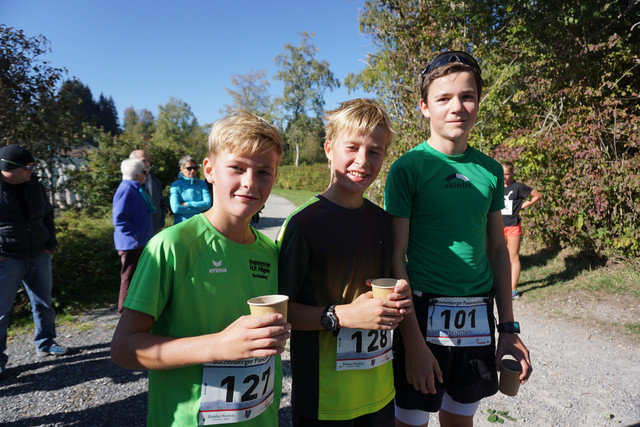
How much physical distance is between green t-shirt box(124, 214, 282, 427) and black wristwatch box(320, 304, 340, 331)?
300 mm

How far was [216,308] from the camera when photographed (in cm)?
133

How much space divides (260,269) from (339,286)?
0.38 meters

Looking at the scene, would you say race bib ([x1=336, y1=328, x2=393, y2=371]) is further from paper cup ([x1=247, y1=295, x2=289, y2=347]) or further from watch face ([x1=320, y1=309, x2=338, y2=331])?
paper cup ([x1=247, y1=295, x2=289, y2=347])

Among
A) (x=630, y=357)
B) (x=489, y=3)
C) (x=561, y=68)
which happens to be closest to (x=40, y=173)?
(x=630, y=357)

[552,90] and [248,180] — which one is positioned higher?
[552,90]

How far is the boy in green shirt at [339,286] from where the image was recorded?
1562 millimetres

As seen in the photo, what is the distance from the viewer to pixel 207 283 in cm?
133

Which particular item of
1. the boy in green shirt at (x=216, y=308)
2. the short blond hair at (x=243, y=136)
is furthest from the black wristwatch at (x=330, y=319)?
the short blond hair at (x=243, y=136)

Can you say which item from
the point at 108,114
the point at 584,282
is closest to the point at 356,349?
the point at 584,282

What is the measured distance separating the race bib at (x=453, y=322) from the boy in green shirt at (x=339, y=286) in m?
0.28

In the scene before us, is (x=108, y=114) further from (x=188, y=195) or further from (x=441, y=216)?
(x=441, y=216)

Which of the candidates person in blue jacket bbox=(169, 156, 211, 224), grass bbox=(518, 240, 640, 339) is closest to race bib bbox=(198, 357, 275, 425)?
person in blue jacket bbox=(169, 156, 211, 224)

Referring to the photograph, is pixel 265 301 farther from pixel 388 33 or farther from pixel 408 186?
pixel 388 33

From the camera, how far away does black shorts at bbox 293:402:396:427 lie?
62.3 inches
